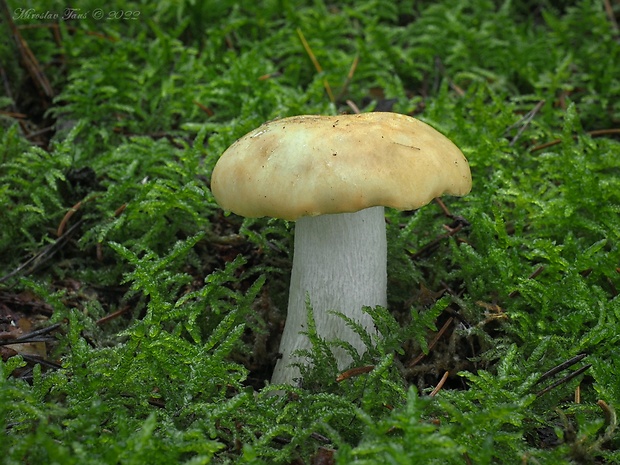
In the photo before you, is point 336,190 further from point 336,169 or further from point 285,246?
point 285,246

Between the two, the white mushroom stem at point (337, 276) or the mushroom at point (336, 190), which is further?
the white mushroom stem at point (337, 276)

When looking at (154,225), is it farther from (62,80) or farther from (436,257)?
(62,80)

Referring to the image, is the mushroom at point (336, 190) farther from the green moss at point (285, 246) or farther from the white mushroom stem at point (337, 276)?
the green moss at point (285, 246)

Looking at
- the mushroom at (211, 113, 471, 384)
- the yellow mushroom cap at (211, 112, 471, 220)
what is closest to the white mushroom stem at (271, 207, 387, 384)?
the mushroom at (211, 113, 471, 384)

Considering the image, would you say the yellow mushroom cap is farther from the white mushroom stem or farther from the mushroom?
the white mushroom stem

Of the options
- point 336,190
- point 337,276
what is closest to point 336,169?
point 336,190

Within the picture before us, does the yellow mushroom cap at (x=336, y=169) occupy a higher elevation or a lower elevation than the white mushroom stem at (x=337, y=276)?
higher

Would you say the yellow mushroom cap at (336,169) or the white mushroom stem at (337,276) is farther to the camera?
the white mushroom stem at (337,276)

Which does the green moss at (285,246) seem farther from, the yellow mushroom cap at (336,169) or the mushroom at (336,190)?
the yellow mushroom cap at (336,169)

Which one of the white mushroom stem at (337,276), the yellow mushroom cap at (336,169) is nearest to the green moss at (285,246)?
the white mushroom stem at (337,276)
